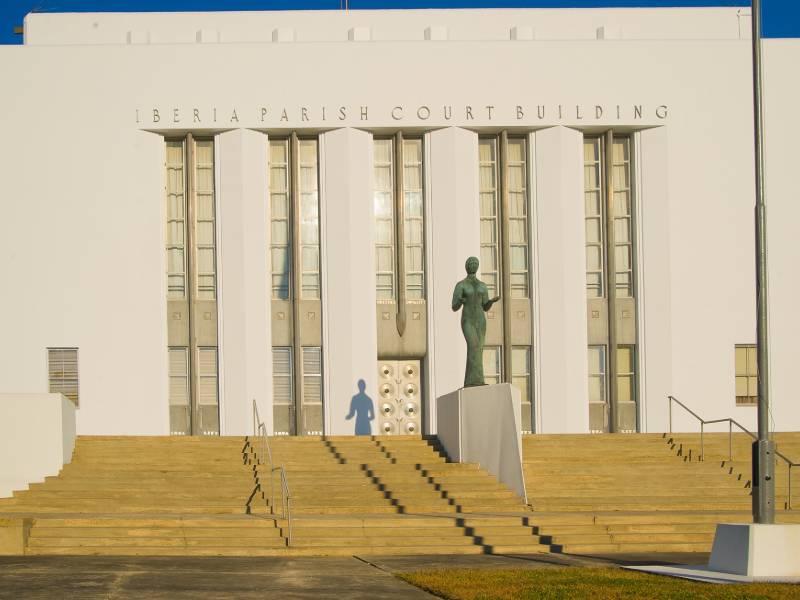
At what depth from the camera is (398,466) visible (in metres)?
26.2

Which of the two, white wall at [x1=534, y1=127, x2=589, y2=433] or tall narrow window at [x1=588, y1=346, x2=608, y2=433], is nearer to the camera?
white wall at [x1=534, y1=127, x2=589, y2=433]

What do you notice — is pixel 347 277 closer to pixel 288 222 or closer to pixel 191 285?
pixel 288 222

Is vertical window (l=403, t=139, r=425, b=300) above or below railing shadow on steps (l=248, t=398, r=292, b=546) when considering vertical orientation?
above

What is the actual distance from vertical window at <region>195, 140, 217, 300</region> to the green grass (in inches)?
673

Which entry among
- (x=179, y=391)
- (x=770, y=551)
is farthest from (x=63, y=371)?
(x=770, y=551)

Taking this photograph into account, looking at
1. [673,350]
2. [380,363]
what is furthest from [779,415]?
[380,363]

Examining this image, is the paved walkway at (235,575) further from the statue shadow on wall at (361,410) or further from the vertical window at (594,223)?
the vertical window at (594,223)

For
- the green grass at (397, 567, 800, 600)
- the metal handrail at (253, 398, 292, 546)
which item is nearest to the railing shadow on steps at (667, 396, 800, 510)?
the green grass at (397, 567, 800, 600)

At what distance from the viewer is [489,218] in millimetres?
33781

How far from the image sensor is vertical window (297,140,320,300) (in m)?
33.6

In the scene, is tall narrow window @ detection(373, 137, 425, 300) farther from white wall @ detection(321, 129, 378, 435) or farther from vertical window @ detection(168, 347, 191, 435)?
vertical window @ detection(168, 347, 191, 435)

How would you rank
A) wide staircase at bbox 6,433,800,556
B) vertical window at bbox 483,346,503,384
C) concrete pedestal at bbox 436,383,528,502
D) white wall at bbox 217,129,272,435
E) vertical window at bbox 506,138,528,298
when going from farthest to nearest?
vertical window at bbox 506,138,528,298 < vertical window at bbox 483,346,503,384 < white wall at bbox 217,129,272,435 < concrete pedestal at bbox 436,383,528,502 < wide staircase at bbox 6,433,800,556

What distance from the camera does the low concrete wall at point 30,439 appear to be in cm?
2528

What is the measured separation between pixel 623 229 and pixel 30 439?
49.3ft
